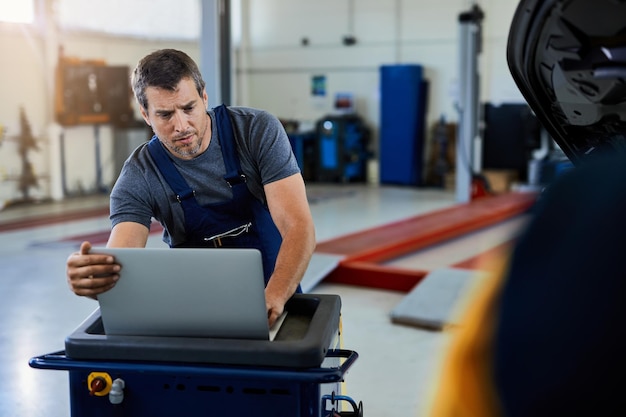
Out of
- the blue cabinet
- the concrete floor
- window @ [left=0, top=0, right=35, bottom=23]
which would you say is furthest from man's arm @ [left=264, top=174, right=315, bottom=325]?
the blue cabinet

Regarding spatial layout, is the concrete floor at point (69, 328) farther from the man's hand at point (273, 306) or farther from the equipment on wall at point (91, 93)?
the equipment on wall at point (91, 93)

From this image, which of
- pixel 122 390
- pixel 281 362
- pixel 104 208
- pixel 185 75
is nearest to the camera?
pixel 281 362

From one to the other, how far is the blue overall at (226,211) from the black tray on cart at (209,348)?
605 mm

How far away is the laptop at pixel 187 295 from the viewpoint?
1484 millimetres

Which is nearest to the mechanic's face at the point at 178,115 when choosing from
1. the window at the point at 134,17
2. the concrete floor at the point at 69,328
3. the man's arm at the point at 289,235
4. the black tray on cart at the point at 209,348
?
the man's arm at the point at 289,235

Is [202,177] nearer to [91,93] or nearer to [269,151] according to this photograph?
[269,151]

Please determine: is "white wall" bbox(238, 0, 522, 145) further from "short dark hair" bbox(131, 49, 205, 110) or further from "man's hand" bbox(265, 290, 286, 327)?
"man's hand" bbox(265, 290, 286, 327)

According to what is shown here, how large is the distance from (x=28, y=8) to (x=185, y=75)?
8.74 m

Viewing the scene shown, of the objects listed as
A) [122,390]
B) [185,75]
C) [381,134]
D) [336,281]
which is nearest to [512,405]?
[122,390]

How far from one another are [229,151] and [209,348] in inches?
33.8

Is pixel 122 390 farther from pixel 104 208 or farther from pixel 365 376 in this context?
pixel 104 208

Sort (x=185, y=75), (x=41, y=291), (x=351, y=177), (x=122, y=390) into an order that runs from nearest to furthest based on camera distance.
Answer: (x=122, y=390), (x=185, y=75), (x=41, y=291), (x=351, y=177)

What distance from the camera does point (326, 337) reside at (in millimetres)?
1571

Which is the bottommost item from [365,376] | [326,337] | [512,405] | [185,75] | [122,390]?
[365,376]
